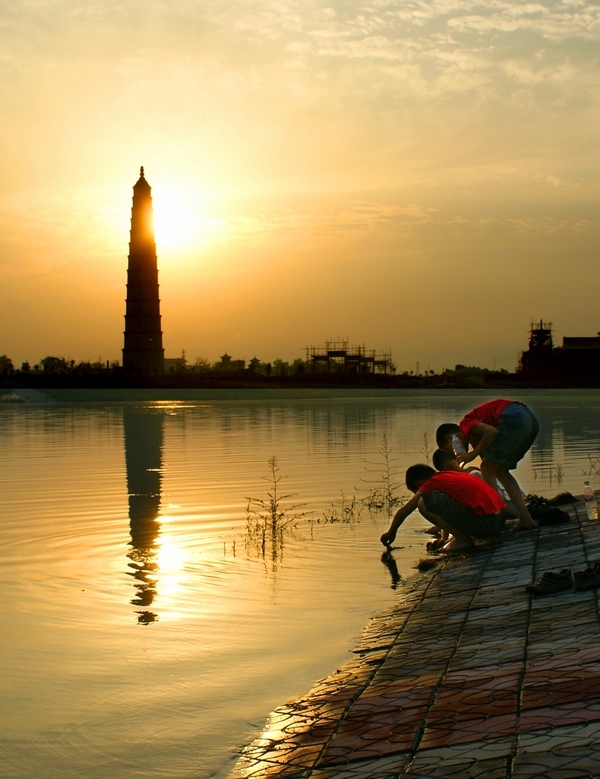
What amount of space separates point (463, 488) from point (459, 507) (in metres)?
0.23

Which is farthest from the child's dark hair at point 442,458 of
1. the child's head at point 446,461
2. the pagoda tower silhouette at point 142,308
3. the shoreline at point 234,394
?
the pagoda tower silhouette at point 142,308

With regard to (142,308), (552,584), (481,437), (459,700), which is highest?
(142,308)

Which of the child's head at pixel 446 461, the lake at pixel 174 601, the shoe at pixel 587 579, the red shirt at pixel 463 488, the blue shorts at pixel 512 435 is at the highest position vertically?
the blue shorts at pixel 512 435

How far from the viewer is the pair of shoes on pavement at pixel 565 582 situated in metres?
6.63

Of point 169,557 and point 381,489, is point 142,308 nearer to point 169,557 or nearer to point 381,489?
point 381,489

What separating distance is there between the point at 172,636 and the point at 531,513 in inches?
189

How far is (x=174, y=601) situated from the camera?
27.4 ft

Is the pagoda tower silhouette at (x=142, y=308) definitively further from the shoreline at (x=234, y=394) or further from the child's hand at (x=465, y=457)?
the child's hand at (x=465, y=457)

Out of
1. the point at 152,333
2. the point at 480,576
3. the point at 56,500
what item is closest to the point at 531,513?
the point at 480,576

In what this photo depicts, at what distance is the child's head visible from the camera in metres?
9.47

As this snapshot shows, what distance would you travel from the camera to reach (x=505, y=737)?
429 cm

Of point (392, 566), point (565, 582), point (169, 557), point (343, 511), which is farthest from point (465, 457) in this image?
point (343, 511)

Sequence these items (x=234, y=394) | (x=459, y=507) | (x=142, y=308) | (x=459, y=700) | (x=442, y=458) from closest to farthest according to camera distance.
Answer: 1. (x=459, y=700)
2. (x=459, y=507)
3. (x=442, y=458)
4. (x=234, y=394)
5. (x=142, y=308)

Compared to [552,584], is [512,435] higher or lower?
higher
